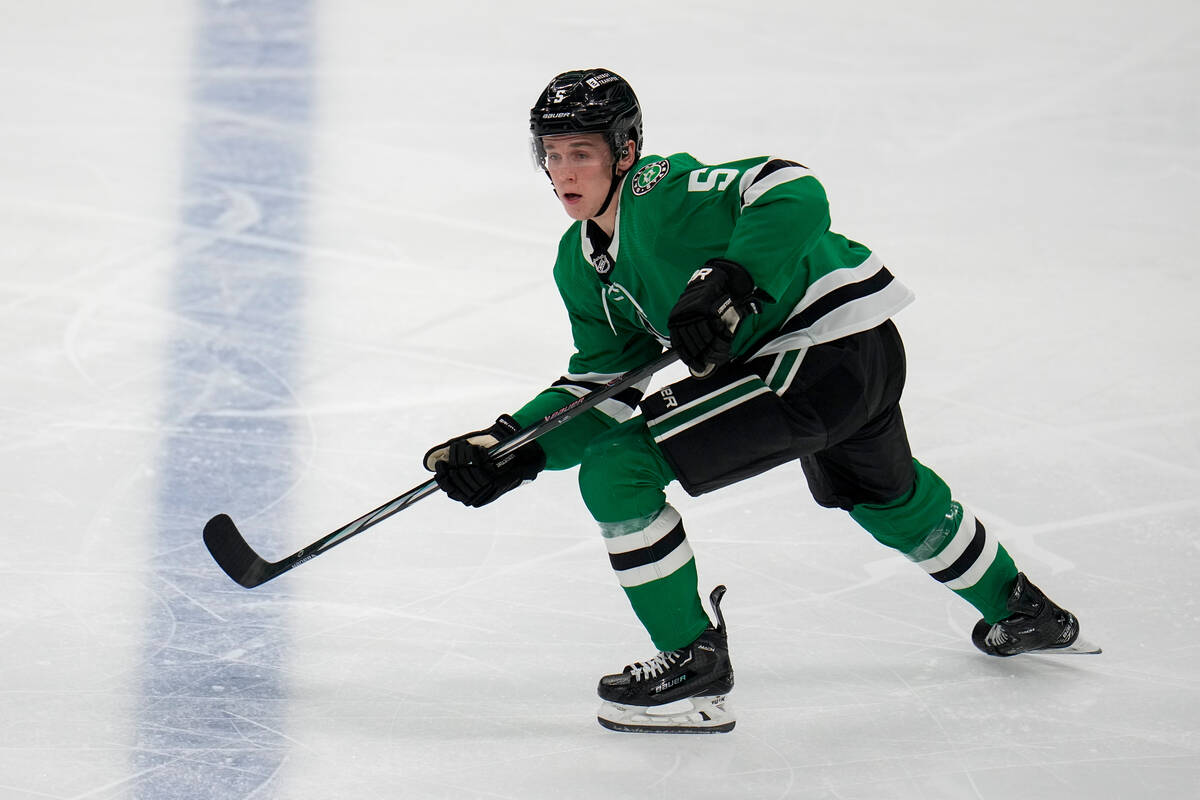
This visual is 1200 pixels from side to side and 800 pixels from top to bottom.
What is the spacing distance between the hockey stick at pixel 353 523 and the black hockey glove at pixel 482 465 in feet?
0.09

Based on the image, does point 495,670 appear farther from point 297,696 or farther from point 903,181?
point 903,181

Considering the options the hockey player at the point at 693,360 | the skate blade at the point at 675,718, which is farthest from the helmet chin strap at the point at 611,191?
the skate blade at the point at 675,718

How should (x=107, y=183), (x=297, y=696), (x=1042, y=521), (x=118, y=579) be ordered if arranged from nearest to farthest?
(x=297, y=696), (x=118, y=579), (x=1042, y=521), (x=107, y=183)

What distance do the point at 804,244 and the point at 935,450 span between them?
4.06ft

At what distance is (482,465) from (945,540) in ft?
2.63

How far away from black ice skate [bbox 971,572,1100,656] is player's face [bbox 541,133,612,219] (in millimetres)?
992

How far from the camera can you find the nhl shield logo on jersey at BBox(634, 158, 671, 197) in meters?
2.24

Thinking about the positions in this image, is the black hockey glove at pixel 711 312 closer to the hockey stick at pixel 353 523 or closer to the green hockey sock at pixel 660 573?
the hockey stick at pixel 353 523

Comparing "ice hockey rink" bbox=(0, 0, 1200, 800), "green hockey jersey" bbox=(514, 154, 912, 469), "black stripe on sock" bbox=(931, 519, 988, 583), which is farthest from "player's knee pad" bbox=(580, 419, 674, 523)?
"black stripe on sock" bbox=(931, 519, 988, 583)

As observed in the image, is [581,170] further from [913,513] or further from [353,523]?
[913,513]

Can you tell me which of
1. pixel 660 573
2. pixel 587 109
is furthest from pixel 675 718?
pixel 587 109

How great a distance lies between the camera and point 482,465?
232cm

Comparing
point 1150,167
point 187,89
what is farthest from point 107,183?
point 1150,167

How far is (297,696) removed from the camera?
2307 mm
